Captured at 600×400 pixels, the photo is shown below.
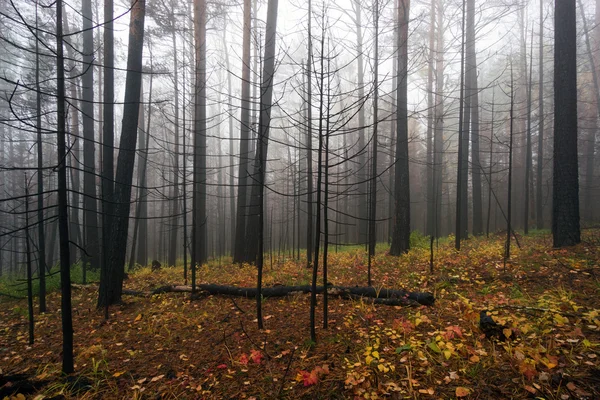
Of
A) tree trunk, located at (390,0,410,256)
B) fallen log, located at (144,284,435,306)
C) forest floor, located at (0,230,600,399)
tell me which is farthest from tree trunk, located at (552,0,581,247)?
fallen log, located at (144,284,435,306)

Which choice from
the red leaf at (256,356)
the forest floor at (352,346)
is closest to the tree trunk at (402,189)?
the forest floor at (352,346)

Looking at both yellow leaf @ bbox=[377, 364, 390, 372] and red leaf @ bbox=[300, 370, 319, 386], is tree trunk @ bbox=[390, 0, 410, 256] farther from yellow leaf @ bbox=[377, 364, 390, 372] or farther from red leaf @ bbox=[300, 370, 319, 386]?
red leaf @ bbox=[300, 370, 319, 386]

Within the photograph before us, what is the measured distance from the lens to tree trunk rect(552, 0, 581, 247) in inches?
250

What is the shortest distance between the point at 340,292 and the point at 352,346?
176 cm

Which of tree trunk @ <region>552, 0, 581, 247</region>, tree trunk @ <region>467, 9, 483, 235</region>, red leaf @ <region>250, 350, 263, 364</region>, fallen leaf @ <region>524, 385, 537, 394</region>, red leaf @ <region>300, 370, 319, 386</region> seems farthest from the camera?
tree trunk @ <region>467, 9, 483, 235</region>

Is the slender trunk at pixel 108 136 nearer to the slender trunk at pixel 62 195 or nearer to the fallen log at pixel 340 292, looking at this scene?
the fallen log at pixel 340 292

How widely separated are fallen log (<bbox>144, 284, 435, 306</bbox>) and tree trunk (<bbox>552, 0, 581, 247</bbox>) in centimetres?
458

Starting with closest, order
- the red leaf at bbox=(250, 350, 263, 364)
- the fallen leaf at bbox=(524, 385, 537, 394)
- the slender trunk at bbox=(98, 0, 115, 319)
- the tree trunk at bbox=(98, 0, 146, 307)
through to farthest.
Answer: the fallen leaf at bbox=(524, 385, 537, 394) → the red leaf at bbox=(250, 350, 263, 364) → the tree trunk at bbox=(98, 0, 146, 307) → the slender trunk at bbox=(98, 0, 115, 319)

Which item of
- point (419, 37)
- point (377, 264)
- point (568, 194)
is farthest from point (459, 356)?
point (419, 37)

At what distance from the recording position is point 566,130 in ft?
20.9

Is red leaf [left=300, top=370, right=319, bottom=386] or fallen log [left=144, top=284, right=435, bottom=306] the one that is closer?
red leaf [left=300, top=370, right=319, bottom=386]

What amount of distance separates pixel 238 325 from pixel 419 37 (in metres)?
17.8

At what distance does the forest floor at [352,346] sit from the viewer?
2.80m

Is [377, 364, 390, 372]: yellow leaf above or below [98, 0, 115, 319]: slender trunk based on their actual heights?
below
